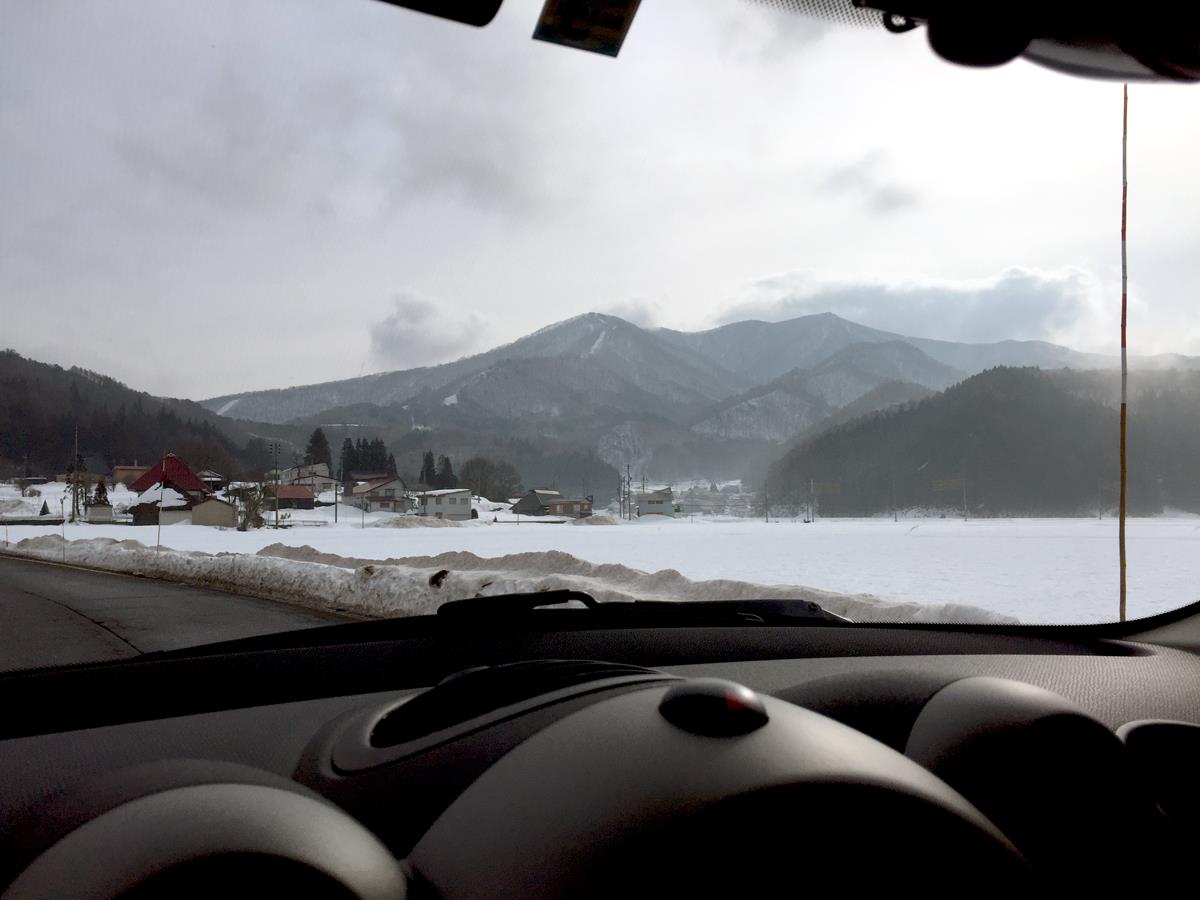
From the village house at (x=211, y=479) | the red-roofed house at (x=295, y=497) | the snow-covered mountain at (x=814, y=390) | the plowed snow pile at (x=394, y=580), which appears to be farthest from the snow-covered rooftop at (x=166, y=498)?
the snow-covered mountain at (x=814, y=390)

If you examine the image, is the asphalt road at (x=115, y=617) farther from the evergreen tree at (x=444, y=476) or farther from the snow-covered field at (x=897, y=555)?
the evergreen tree at (x=444, y=476)

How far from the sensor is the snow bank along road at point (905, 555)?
3.45 metres

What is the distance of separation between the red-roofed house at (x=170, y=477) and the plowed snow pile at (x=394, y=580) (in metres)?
1.25

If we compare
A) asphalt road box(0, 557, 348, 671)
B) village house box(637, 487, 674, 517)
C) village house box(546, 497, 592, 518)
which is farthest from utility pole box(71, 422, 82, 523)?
village house box(637, 487, 674, 517)

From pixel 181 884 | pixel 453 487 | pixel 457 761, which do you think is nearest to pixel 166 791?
pixel 181 884

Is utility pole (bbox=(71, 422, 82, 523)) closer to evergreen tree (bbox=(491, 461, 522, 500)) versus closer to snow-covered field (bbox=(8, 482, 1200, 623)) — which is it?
snow-covered field (bbox=(8, 482, 1200, 623))

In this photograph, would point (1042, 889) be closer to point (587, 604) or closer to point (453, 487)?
point (587, 604)

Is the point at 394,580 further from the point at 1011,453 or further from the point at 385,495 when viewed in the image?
the point at 1011,453

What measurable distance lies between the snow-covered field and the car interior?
1.61 metres

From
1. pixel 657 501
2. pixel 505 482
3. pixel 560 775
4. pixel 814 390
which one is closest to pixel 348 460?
pixel 505 482

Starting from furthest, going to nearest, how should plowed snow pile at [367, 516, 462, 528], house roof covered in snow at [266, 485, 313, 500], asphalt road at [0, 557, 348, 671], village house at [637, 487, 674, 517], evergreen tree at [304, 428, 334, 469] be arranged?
village house at [637, 487, 674, 517]
plowed snow pile at [367, 516, 462, 528]
house roof covered in snow at [266, 485, 313, 500]
evergreen tree at [304, 428, 334, 469]
asphalt road at [0, 557, 348, 671]

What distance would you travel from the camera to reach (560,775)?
784 mm

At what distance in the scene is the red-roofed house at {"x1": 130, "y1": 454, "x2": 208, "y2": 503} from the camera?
3398 mm

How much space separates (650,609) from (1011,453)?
9.61 ft
